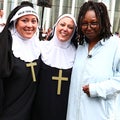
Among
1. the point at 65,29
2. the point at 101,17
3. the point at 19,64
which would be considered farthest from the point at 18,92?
the point at 101,17

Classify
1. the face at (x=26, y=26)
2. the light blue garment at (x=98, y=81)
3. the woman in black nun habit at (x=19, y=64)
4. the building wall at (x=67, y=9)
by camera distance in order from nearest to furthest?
1. the light blue garment at (x=98, y=81)
2. the woman in black nun habit at (x=19, y=64)
3. the face at (x=26, y=26)
4. the building wall at (x=67, y=9)

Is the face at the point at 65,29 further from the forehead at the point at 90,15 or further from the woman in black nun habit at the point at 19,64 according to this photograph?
the forehead at the point at 90,15

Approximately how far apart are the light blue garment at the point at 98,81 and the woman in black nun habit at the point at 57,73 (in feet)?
0.93

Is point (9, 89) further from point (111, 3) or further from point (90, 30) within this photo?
point (111, 3)

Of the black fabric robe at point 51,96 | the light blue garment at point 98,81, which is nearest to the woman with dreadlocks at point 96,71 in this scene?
the light blue garment at point 98,81

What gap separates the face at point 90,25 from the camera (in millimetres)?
3771

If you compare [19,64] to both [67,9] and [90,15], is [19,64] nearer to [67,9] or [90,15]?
[90,15]

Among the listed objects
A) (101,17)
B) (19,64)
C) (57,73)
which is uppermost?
(101,17)

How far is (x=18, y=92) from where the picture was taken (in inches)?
161

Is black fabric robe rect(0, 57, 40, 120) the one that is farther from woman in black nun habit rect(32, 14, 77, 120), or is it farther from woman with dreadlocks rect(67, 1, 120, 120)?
woman with dreadlocks rect(67, 1, 120, 120)

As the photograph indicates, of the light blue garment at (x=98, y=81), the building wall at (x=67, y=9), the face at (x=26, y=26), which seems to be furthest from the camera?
the building wall at (x=67, y=9)

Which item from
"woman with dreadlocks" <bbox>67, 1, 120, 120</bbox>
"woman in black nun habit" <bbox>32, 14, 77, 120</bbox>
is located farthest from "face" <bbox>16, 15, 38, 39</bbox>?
"woman with dreadlocks" <bbox>67, 1, 120, 120</bbox>

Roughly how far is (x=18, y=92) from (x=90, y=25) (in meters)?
1.03

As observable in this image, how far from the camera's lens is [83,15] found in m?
3.85
